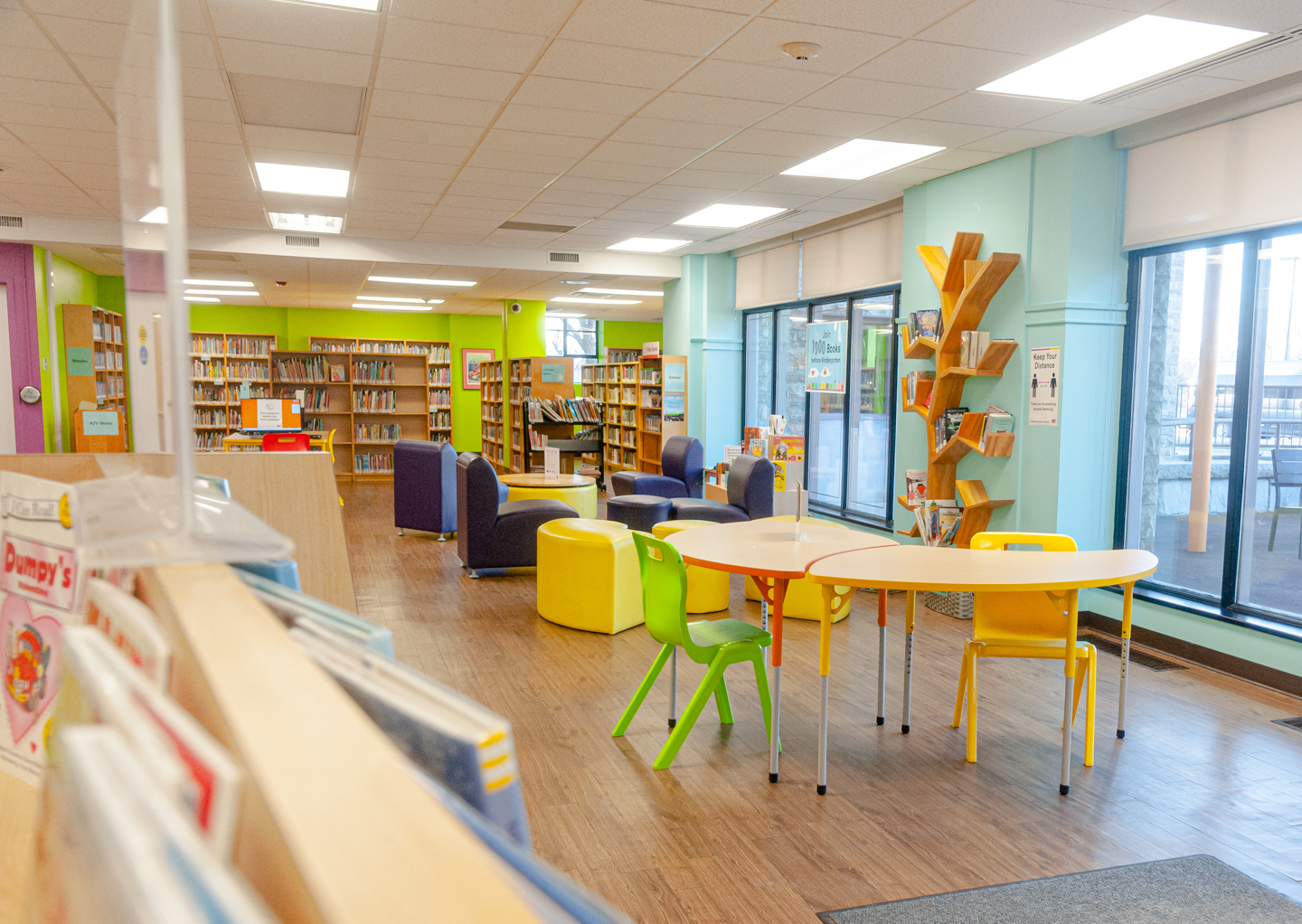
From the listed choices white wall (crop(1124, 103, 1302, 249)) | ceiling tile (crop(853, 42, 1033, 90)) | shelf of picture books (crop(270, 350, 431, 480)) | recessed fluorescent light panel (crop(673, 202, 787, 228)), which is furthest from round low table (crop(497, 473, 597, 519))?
shelf of picture books (crop(270, 350, 431, 480))

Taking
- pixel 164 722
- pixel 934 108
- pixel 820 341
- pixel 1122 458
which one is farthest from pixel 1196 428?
pixel 164 722

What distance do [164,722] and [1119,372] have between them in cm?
557

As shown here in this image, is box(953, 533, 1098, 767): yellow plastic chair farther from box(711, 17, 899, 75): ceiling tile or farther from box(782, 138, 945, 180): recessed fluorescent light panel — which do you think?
box(782, 138, 945, 180): recessed fluorescent light panel

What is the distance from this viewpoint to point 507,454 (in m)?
13.4

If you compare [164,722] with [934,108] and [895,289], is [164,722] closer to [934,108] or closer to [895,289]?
[934,108]

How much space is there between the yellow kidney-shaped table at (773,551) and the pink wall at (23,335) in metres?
7.63

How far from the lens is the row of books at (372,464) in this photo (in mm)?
13461

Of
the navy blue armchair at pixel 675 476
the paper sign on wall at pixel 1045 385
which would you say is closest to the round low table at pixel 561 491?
the navy blue armchair at pixel 675 476

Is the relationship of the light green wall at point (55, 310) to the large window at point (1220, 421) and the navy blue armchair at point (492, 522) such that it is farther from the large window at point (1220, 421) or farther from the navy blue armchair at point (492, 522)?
the large window at point (1220, 421)

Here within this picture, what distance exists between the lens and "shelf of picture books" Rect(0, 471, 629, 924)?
0.32m

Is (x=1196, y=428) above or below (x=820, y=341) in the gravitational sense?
below

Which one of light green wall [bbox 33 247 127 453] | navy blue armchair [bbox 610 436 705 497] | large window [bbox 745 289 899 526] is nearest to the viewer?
large window [bbox 745 289 899 526]

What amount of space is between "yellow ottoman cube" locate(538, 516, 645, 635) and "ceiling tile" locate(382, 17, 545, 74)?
255 centimetres

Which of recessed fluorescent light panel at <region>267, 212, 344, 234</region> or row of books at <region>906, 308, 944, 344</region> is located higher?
recessed fluorescent light panel at <region>267, 212, 344, 234</region>
